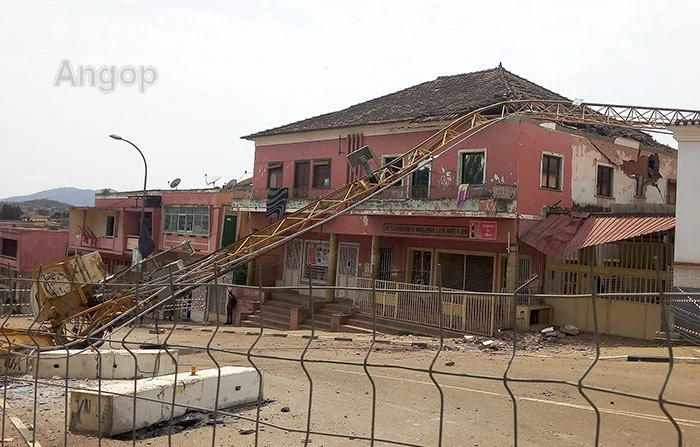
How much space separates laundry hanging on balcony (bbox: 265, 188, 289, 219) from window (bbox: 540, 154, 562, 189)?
9.98m

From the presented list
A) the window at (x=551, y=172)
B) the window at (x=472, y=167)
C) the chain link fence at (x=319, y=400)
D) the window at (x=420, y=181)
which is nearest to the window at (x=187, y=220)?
the window at (x=420, y=181)

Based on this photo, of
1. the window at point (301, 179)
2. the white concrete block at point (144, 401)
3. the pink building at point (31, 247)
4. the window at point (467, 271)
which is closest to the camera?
the white concrete block at point (144, 401)

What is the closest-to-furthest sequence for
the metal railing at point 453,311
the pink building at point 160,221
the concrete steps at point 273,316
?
the metal railing at point 453,311 → the concrete steps at point 273,316 → the pink building at point 160,221

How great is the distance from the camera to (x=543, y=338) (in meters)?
16.8

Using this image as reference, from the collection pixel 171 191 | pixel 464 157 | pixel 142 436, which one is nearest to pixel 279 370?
pixel 142 436

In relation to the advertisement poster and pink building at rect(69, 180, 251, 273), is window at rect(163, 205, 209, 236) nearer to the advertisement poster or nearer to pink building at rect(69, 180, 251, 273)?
pink building at rect(69, 180, 251, 273)

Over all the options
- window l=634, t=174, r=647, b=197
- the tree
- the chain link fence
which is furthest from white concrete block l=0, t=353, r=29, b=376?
the tree

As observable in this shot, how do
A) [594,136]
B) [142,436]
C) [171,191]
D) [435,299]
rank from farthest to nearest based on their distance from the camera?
[171,191]
[594,136]
[435,299]
[142,436]

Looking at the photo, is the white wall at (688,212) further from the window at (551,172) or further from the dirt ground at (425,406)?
the window at (551,172)

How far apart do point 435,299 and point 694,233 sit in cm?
680

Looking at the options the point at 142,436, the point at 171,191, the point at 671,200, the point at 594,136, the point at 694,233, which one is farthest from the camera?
the point at 171,191

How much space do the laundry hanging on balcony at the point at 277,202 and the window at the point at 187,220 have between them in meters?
5.96

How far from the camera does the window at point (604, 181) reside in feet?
69.3

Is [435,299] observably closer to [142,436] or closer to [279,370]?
[279,370]
